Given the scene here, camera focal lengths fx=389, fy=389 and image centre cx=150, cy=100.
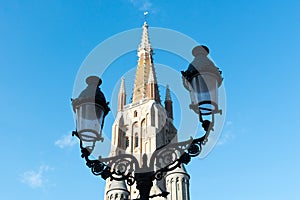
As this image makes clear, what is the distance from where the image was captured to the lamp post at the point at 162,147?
5.65 m

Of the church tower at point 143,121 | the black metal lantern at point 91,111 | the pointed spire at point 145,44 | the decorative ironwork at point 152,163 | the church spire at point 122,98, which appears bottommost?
the decorative ironwork at point 152,163

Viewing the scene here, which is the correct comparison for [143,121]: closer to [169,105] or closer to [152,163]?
[169,105]

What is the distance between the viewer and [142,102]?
170 ft

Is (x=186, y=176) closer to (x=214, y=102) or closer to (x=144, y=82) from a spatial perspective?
(x=144, y=82)

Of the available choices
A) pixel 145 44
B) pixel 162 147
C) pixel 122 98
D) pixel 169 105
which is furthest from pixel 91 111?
pixel 145 44

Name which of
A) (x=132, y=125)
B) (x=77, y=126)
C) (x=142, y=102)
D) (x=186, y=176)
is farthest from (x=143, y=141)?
(x=77, y=126)

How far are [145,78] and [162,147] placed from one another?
50.0m

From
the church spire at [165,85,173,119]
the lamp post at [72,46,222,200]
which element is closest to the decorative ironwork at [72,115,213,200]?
the lamp post at [72,46,222,200]

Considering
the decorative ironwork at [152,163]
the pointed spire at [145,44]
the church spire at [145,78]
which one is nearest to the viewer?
the decorative ironwork at [152,163]

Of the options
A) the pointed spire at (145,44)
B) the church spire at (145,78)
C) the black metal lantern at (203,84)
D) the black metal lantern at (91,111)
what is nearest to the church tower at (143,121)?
the church spire at (145,78)

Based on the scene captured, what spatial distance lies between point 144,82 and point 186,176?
18767mm

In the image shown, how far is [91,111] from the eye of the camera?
245 inches

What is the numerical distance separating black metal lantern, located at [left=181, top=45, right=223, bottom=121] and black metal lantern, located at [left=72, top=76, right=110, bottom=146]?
145 centimetres

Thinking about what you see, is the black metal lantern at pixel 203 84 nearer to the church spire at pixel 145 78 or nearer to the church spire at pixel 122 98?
the church spire at pixel 145 78
